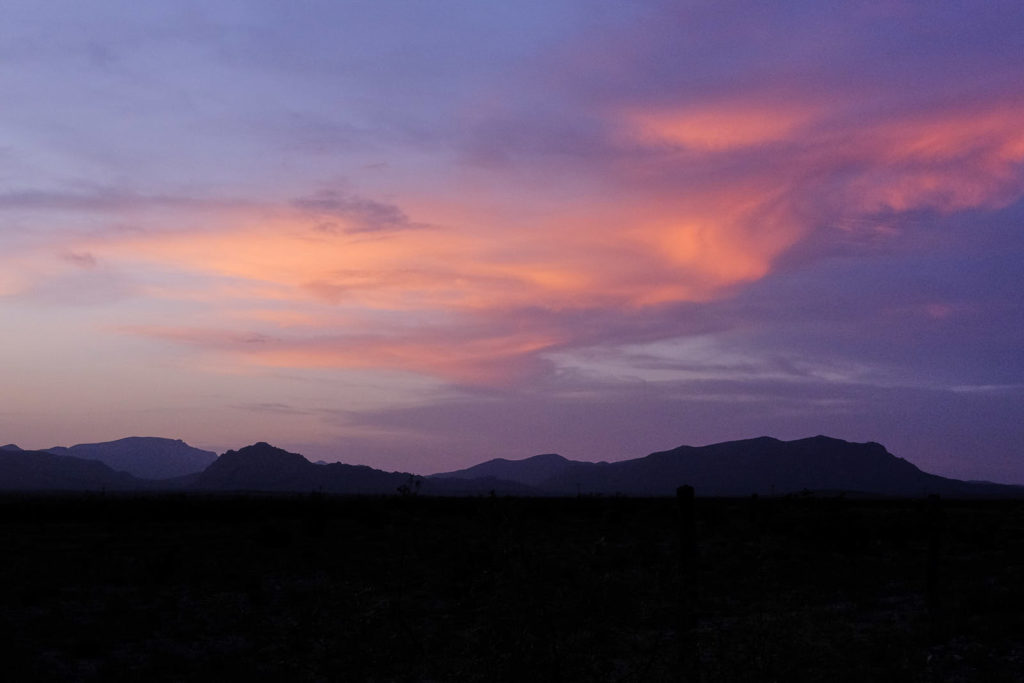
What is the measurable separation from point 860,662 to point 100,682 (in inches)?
526

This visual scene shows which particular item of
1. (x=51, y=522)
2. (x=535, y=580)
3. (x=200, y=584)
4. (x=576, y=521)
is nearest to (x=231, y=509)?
(x=51, y=522)

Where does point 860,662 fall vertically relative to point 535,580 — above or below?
below

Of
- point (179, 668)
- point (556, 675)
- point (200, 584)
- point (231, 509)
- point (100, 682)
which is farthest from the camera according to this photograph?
point (231, 509)

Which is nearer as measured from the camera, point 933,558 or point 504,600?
point 504,600

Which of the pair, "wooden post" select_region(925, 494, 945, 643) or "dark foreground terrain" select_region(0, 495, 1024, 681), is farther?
"wooden post" select_region(925, 494, 945, 643)

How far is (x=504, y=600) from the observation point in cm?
796

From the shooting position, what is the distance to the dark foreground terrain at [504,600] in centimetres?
823

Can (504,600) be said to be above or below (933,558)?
above

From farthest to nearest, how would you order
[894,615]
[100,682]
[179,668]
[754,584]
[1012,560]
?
[1012,560]
[754,584]
[894,615]
[179,668]
[100,682]

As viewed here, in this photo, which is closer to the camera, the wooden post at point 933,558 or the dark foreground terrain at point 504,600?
the dark foreground terrain at point 504,600

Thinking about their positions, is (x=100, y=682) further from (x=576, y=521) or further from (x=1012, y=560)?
(x=576, y=521)

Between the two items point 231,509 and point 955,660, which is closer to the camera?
point 955,660

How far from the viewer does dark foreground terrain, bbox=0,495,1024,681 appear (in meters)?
8.23

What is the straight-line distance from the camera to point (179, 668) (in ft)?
52.6
